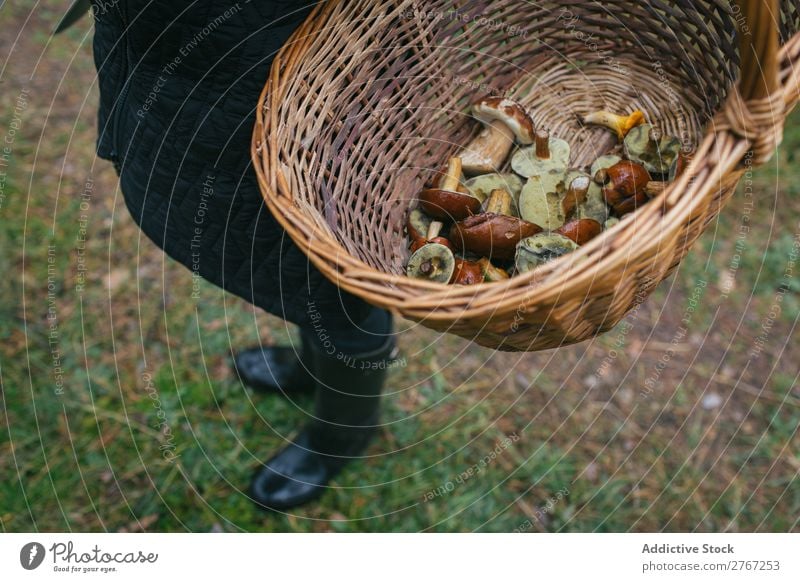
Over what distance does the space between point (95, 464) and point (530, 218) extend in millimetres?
975

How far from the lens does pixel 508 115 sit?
36.1 inches

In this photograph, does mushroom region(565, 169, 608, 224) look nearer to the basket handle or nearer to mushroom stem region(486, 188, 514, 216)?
mushroom stem region(486, 188, 514, 216)

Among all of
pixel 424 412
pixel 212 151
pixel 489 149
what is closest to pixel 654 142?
pixel 489 149

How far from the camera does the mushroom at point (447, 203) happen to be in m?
0.84

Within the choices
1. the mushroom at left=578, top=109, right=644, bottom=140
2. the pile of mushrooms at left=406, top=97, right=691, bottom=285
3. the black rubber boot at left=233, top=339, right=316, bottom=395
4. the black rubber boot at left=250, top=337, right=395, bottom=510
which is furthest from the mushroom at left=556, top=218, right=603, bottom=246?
the black rubber boot at left=233, top=339, right=316, bottom=395

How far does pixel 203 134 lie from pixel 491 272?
14.7 inches

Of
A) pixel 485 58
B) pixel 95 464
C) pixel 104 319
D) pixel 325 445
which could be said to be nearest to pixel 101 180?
pixel 104 319

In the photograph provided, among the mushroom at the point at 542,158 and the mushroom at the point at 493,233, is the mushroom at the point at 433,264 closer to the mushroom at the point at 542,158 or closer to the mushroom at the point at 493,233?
the mushroom at the point at 493,233

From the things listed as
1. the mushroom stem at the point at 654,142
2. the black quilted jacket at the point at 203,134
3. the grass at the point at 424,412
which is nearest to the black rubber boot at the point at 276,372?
the grass at the point at 424,412

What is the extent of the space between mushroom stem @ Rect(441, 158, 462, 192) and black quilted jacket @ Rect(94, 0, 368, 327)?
0.20 metres

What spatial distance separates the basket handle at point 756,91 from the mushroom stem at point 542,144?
362 mm

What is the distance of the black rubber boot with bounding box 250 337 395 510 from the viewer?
46.2 inches

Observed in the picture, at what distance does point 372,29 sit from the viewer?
0.83 metres

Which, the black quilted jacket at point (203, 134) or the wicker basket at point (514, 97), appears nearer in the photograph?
the wicker basket at point (514, 97)
